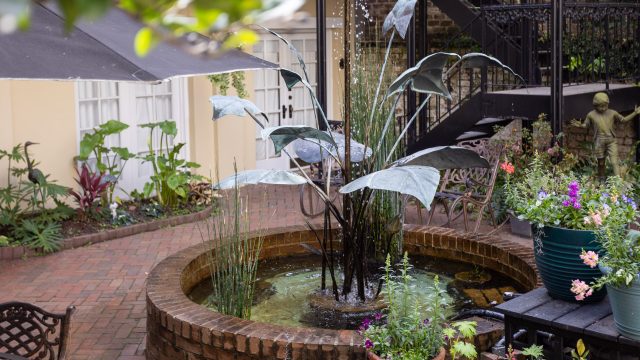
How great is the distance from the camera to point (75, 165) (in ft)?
29.6

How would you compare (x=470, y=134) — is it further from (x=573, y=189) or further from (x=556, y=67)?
(x=573, y=189)

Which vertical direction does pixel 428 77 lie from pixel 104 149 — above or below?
above

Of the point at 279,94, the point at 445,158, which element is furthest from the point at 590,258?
the point at 279,94

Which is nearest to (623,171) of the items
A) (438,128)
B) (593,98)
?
(593,98)

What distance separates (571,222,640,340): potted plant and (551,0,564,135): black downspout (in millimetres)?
4898

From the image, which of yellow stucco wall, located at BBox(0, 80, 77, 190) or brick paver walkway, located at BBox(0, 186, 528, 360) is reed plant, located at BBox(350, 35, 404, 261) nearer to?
brick paver walkway, located at BBox(0, 186, 528, 360)

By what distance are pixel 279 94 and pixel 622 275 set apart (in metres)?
9.25

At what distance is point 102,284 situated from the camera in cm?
679

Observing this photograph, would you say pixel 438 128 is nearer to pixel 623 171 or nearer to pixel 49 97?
pixel 623 171

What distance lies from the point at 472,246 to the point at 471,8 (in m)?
4.99

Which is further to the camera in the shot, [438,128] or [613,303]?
[438,128]

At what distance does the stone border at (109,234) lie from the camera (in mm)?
7590

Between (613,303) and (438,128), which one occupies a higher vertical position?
(438,128)

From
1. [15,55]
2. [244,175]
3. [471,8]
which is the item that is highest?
[471,8]
